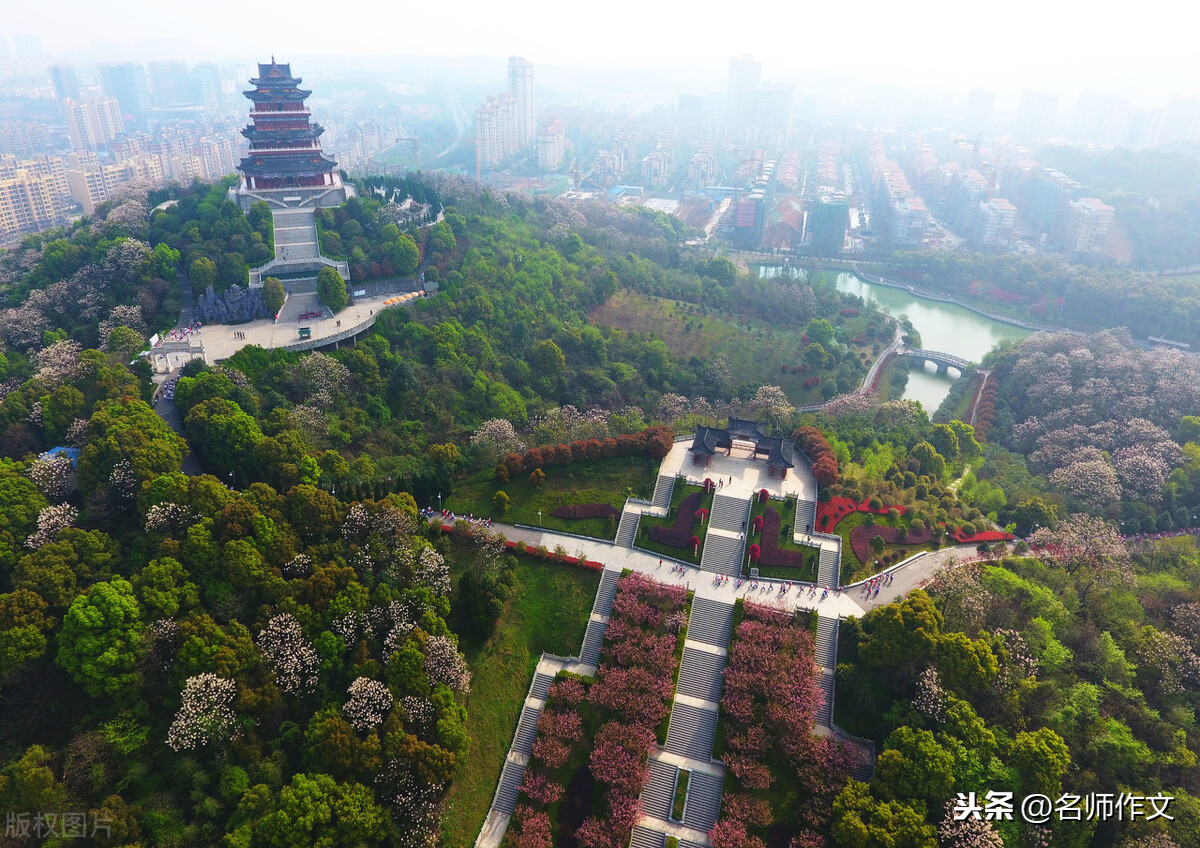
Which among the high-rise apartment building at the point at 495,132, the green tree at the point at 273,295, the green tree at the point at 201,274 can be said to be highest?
the high-rise apartment building at the point at 495,132

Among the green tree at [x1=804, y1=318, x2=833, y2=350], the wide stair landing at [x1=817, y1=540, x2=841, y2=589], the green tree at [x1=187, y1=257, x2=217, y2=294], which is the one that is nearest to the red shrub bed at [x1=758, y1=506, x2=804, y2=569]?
the wide stair landing at [x1=817, y1=540, x2=841, y2=589]

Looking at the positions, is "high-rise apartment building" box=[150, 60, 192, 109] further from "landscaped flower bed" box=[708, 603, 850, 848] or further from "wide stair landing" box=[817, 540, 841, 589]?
"landscaped flower bed" box=[708, 603, 850, 848]

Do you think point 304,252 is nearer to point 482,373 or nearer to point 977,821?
point 482,373

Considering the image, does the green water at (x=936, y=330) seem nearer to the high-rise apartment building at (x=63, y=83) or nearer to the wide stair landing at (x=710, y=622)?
the wide stair landing at (x=710, y=622)

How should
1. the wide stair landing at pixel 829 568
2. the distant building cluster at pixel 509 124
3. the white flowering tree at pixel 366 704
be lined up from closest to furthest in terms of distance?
the white flowering tree at pixel 366 704
the wide stair landing at pixel 829 568
the distant building cluster at pixel 509 124

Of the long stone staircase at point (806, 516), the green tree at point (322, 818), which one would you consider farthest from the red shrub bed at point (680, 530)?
the green tree at point (322, 818)

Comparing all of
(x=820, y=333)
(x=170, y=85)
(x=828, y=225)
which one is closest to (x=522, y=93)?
(x=828, y=225)

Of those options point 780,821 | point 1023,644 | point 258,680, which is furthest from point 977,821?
point 258,680

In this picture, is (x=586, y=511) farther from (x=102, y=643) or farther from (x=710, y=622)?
(x=102, y=643)
